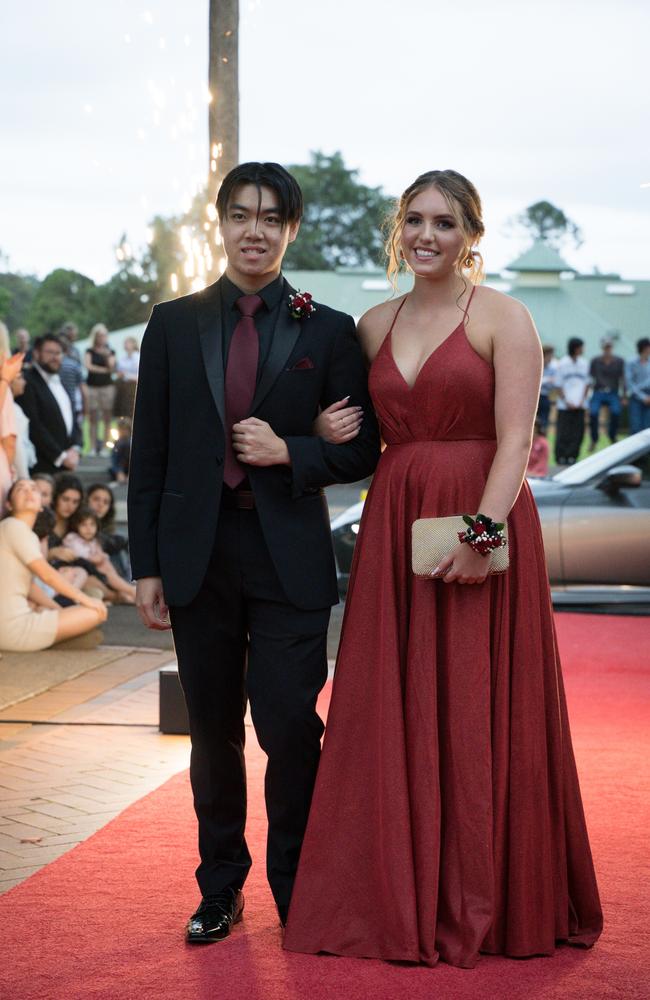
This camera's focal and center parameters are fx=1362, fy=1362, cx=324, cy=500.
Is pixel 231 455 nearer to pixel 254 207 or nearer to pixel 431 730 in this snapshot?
pixel 254 207

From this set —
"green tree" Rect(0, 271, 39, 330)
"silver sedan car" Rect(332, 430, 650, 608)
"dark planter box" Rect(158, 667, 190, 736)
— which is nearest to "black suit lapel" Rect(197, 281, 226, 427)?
"dark planter box" Rect(158, 667, 190, 736)

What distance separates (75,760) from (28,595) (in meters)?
2.77

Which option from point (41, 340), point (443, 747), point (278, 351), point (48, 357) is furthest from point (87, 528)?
point (443, 747)

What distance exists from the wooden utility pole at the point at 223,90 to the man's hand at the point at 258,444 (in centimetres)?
291

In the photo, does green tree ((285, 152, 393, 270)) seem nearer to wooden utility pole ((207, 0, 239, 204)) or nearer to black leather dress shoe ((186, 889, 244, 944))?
wooden utility pole ((207, 0, 239, 204))

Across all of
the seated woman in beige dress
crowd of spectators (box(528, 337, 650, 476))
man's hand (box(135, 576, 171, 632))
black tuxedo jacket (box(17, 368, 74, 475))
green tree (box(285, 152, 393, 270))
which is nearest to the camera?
man's hand (box(135, 576, 171, 632))

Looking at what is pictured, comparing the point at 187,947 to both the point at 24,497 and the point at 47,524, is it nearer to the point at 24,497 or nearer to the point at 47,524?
the point at 24,497

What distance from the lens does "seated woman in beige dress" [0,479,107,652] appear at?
816 cm

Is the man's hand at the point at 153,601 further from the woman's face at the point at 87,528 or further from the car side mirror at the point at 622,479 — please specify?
the car side mirror at the point at 622,479

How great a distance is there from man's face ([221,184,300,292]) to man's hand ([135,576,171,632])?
2.91 feet

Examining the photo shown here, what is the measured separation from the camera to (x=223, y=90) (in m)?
6.48

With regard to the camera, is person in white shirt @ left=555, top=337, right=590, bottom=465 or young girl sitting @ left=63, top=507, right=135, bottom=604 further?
person in white shirt @ left=555, top=337, right=590, bottom=465

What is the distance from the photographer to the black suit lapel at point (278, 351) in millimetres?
3648

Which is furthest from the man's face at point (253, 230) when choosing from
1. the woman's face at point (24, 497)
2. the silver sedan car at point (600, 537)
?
the silver sedan car at point (600, 537)
